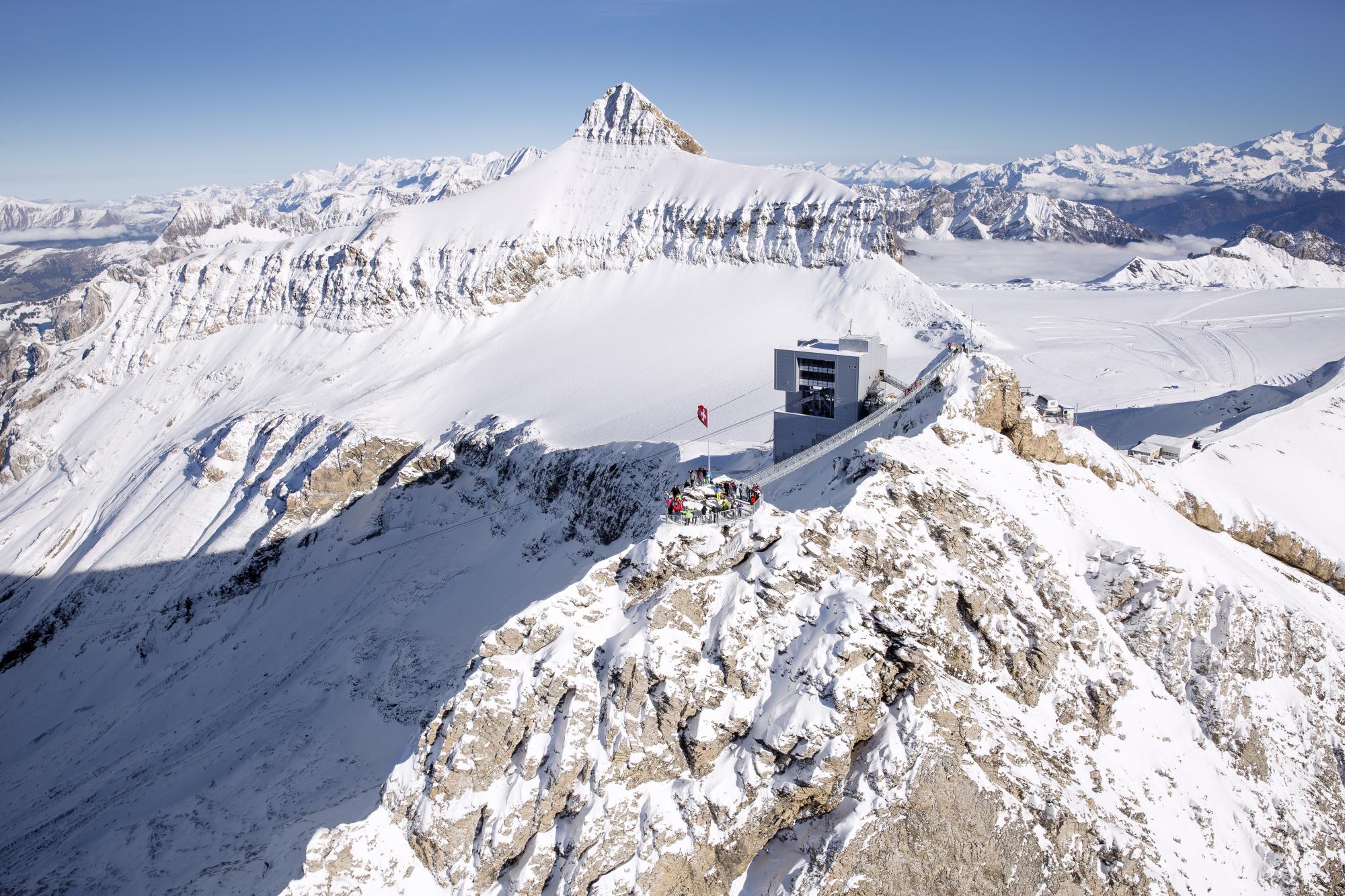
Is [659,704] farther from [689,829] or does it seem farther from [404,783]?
[404,783]

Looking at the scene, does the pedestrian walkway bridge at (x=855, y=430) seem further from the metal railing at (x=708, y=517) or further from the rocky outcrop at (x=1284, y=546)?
the rocky outcrop at (x=1284, y=546)

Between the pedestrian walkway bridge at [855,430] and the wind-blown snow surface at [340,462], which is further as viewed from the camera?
the wind-blown snow surface at [340,462]

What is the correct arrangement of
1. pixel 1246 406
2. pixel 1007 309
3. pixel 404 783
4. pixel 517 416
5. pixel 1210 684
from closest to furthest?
pixel 404 783
pixel 1210 684
pixel 1246 406
pixel 517 416
pixel 1007 309

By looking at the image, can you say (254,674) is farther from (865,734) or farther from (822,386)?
(865,734)

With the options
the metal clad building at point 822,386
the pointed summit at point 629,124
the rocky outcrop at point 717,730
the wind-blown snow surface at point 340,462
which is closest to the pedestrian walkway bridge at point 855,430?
the metal clad building at point 822,386

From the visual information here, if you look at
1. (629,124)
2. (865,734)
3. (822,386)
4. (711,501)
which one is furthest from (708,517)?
(629,124)

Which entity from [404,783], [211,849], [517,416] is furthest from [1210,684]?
[517,416]
